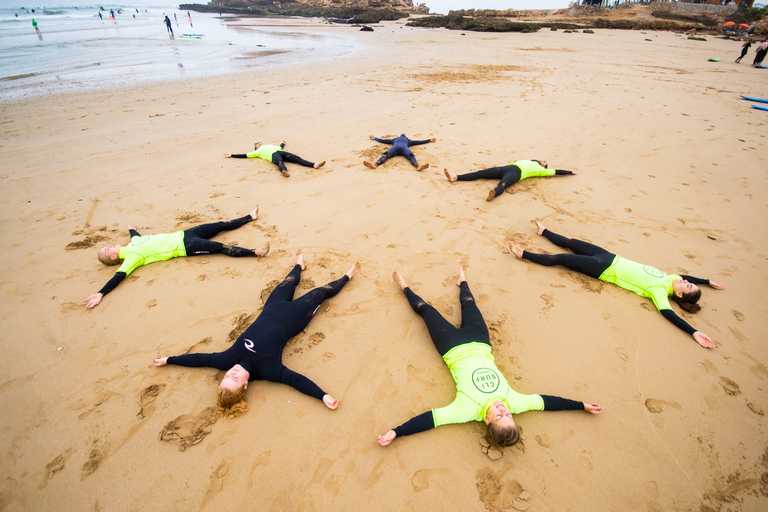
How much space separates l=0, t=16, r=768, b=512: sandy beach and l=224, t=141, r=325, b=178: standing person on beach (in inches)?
9.3

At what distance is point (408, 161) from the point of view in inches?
277

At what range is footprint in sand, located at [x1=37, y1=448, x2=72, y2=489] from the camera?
2.50 m

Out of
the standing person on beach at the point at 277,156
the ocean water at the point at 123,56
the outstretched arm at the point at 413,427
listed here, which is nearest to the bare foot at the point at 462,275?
the outstretched arm at the point at 413,427

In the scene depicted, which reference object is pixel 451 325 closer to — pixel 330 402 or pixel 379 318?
pixel 379 318

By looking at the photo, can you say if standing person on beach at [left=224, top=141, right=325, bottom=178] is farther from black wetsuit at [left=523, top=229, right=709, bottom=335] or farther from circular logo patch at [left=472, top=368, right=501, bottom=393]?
circular logo patch at [left=472, top=368, right=501, bottom=393]

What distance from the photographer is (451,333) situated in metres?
3.29

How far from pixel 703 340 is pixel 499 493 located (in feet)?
9.96

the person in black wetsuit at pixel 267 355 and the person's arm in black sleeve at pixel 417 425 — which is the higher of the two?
the person in black wetsuit at pixel 267 355

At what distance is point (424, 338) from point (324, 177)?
4409mm

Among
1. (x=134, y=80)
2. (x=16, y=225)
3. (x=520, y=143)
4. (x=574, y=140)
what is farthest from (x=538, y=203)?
(x=134, y=80)

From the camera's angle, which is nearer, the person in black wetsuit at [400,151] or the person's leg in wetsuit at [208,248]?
the person's leg in wetsuit at [208,248]

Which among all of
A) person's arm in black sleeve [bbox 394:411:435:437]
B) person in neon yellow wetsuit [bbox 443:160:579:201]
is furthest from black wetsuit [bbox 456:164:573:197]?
person's arm in black sleeve [bbox 394:411:435:437]

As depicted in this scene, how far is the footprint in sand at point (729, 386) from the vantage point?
9.86ft

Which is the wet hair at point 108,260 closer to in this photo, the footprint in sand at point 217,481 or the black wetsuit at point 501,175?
the footprint in sand at point 217,481
